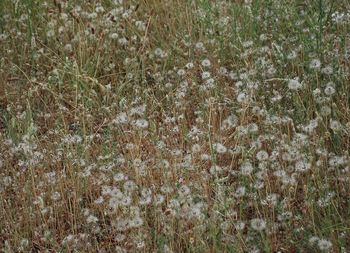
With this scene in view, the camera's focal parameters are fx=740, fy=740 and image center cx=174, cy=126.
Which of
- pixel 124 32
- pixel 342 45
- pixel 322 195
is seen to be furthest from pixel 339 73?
pixel 124 32

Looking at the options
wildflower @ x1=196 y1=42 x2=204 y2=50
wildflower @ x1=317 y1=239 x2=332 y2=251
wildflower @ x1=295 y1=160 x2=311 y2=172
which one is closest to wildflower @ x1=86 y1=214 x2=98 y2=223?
wildflower @ x1=295 y1=160 x2=311 y2=172

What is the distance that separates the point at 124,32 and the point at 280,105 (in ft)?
4.78

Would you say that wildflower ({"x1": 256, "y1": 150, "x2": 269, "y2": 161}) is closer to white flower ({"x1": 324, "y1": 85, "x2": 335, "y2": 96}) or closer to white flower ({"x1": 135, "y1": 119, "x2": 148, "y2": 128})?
white flower ({"x1": 324, "y1": 85, "x2": 335, "y2": 96})

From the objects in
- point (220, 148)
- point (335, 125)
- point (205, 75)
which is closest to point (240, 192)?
point (220, 148)

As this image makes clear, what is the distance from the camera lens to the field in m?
3.02

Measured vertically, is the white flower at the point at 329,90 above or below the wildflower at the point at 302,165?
above

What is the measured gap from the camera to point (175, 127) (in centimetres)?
Result: 374

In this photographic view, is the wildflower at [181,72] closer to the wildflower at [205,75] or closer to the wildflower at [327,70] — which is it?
the wildflower at [205,75]

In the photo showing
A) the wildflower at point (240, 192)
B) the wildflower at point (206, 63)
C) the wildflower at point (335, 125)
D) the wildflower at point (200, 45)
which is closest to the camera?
the wildflower at point (240, 192)

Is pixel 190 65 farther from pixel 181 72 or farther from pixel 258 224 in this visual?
pixel 258 224

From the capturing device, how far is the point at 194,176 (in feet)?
10.7

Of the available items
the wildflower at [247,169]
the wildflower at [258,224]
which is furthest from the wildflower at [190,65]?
the wildflower at [258,224]

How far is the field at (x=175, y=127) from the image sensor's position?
3.02 meters

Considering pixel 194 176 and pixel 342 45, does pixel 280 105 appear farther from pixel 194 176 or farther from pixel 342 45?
pixel 194 176
